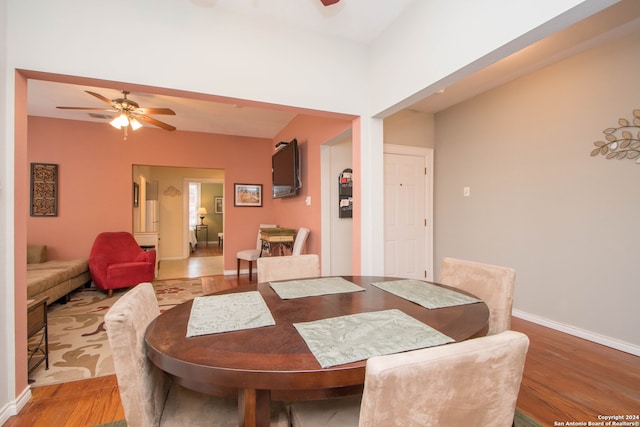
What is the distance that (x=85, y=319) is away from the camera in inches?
118

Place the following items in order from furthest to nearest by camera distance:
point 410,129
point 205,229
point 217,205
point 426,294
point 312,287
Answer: point 217,205 < point 205,229 < point 410,129 < point 312,287 < point 426,294

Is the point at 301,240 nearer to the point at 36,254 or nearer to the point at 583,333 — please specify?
the point at 583,333

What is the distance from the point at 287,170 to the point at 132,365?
145 inches

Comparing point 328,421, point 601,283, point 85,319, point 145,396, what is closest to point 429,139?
point 601,283

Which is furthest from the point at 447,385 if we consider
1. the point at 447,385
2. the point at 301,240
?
the point at 301,240

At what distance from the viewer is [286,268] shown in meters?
1.88

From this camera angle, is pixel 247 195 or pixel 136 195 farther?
pixel 247 195

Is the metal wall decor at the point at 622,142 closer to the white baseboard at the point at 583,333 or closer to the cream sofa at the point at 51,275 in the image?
the white baseboard at the point at 583,333

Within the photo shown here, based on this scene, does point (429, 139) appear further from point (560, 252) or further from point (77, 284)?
point (77, 284)

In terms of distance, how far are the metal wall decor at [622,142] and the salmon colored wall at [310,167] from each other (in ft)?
7.45

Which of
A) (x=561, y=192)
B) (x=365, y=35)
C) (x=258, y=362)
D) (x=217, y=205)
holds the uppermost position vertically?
(x=365, y=35)

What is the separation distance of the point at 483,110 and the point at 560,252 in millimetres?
1804

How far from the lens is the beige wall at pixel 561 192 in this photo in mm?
2277

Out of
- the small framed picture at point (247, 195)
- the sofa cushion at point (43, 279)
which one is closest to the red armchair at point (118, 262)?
the sofa cushion at point (43, 279)
